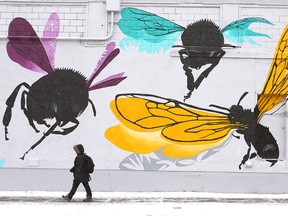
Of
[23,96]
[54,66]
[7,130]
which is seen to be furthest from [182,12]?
[7,130]

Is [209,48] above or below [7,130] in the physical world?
above

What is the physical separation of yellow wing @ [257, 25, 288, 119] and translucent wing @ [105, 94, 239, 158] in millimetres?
1121

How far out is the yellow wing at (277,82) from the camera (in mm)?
12516

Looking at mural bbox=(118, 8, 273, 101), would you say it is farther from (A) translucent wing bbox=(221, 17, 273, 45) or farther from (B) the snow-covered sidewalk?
(B) the snow-covered sidewalk

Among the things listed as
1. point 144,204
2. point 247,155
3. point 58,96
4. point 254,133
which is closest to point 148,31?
point 58,96

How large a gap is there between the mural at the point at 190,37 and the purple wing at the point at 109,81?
0.93 metres

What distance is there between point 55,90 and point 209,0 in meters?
5.36

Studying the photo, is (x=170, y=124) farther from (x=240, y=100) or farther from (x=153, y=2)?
(x=153, y=2)

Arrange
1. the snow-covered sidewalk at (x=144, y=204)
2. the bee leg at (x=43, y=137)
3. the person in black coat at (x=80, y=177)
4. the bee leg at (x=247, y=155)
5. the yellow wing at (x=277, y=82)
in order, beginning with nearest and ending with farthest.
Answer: the snow-covered sidewalk at (x=144, y=204)
the person in black coat at (x=80, y=177)
the bee leg at (x=247, y=155)
the yellow wing at (x=277, y=82)
the bee leg at (x=43, y=137)

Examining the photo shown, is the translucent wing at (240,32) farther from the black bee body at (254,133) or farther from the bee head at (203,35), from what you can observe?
Answer: the black bee body at (254,133)

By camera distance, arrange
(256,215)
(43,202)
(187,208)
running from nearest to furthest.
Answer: (256,215) → (187,208) → (43,202)

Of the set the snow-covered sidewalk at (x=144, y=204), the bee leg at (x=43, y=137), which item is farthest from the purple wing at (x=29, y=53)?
the snow-covered sidewalk at (x=144, y=204)

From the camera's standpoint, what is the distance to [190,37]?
12.7 m

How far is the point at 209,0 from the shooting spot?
503 inches
